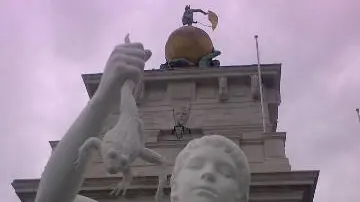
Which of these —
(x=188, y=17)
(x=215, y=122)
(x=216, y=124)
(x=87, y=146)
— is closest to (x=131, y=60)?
(x=87, y=146)

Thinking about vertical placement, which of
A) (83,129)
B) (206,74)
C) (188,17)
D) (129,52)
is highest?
(188,17)

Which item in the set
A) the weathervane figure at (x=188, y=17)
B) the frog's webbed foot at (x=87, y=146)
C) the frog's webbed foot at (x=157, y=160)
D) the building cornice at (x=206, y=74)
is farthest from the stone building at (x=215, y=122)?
the frog's webbed foot at (x=87, y=146)

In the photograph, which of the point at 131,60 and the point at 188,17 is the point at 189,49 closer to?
the point at 188,17

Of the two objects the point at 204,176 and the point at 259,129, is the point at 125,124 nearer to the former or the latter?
the point at 204,176

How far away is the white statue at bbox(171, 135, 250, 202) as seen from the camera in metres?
3.69

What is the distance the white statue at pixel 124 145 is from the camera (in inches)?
135

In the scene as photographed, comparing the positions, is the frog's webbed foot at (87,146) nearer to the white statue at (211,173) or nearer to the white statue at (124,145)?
the white statue at (124,145)

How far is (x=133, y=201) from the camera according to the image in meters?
14.6

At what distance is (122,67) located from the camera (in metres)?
3.89

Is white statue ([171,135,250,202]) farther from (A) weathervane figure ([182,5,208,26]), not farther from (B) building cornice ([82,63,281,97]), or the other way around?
(A) weathervane figure ([182,5,208,26])

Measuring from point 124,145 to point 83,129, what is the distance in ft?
1.63

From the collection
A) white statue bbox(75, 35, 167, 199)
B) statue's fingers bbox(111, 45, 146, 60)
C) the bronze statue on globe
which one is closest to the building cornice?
the bronze statue on globe

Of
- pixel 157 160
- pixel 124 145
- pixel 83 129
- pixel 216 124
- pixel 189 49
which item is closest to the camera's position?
pixel 124 145

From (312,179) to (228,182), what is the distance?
11253 mm
